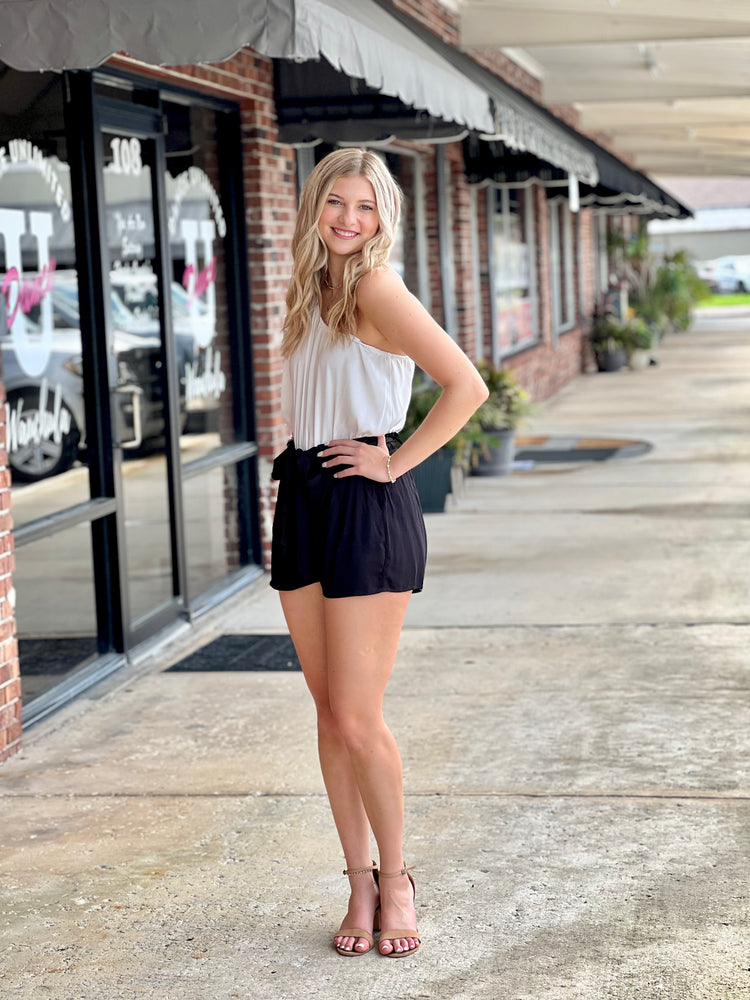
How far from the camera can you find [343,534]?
10.6ft

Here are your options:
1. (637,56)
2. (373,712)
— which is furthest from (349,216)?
(637,56)

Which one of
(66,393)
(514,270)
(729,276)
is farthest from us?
(729,276)

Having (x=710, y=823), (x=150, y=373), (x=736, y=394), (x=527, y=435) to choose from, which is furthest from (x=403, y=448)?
(x=736, y=394)

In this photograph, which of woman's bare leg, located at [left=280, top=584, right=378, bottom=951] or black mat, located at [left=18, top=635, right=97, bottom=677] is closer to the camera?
woman's bare leg, located at [left=280, top=584, right=378, bottom=951]

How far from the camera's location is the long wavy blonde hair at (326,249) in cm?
321

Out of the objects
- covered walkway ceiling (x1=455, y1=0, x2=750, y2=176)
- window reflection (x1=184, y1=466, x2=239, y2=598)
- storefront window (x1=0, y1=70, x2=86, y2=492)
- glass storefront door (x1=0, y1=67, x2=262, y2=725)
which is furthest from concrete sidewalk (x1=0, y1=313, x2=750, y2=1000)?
covered walkway ceiling (x1=455, y1=0, x2=750, y2=176)

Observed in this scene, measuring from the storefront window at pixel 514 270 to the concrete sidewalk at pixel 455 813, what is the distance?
7.85 meters

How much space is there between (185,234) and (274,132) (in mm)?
1004

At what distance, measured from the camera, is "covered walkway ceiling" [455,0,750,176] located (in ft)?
31.5

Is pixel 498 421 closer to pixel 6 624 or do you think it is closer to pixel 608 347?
pixel 6 624

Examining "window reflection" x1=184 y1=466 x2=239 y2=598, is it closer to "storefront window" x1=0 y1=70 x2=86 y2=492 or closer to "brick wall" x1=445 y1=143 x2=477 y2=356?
"storefront window" x1=0 y1=70 x2=86 y2=492

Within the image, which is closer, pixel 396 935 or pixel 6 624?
pixel 396 935

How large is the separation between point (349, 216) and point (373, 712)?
1.15 m

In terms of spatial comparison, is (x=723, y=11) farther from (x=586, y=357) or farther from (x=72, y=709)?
(x=586, y=357)
